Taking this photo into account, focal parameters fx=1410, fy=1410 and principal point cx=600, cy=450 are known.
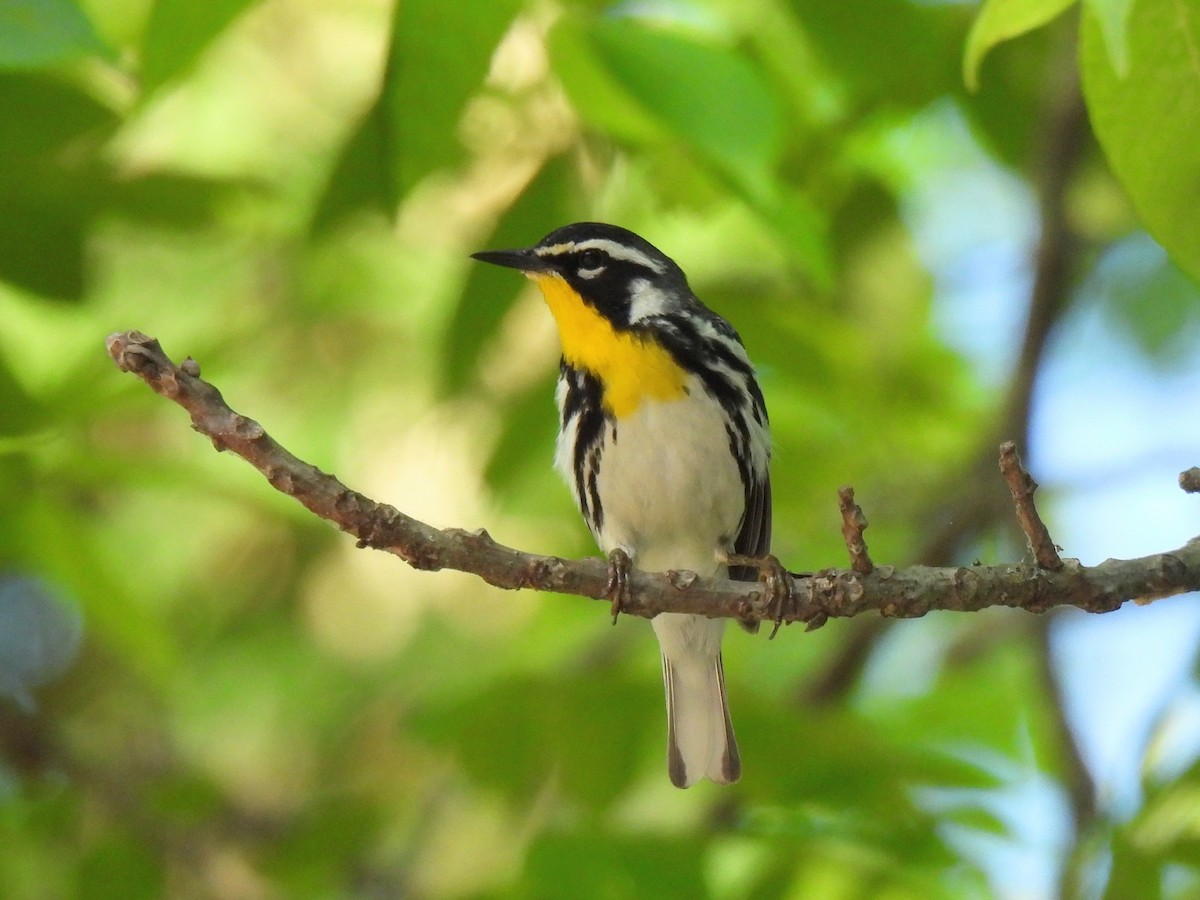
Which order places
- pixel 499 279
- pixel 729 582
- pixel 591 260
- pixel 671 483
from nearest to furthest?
1. pixel 729 582
2. pixel 499 279
3. pixel 671 483
4. pixel 591 260

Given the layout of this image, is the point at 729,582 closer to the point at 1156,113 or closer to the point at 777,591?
the point at 777,591

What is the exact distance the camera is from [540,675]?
3.30 m

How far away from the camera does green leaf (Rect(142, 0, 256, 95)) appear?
226 cm

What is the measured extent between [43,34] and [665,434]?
187 centimetres

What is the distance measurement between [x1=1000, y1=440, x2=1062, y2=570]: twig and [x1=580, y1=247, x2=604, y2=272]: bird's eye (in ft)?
5.36

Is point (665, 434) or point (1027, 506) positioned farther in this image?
point (665, 434)

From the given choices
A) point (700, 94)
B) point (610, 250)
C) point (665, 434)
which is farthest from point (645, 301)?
point (700, 94)

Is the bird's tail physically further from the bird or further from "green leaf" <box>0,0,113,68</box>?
"green leaf" <box>0,0,113,68</box>

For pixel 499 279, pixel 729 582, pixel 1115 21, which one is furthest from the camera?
pixel 499 279

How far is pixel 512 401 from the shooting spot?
3.61 meters

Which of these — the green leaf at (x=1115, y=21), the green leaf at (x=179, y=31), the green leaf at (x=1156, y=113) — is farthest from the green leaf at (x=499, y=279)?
the green leaf at (x=1115, y=21)

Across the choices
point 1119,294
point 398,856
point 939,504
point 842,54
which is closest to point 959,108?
point 842,54

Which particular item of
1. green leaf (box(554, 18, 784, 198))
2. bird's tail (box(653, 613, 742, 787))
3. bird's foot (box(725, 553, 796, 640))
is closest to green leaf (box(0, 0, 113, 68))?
green leaf (box(554, 18, 784, 198))

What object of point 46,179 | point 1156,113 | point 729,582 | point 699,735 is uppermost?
point 46,179
